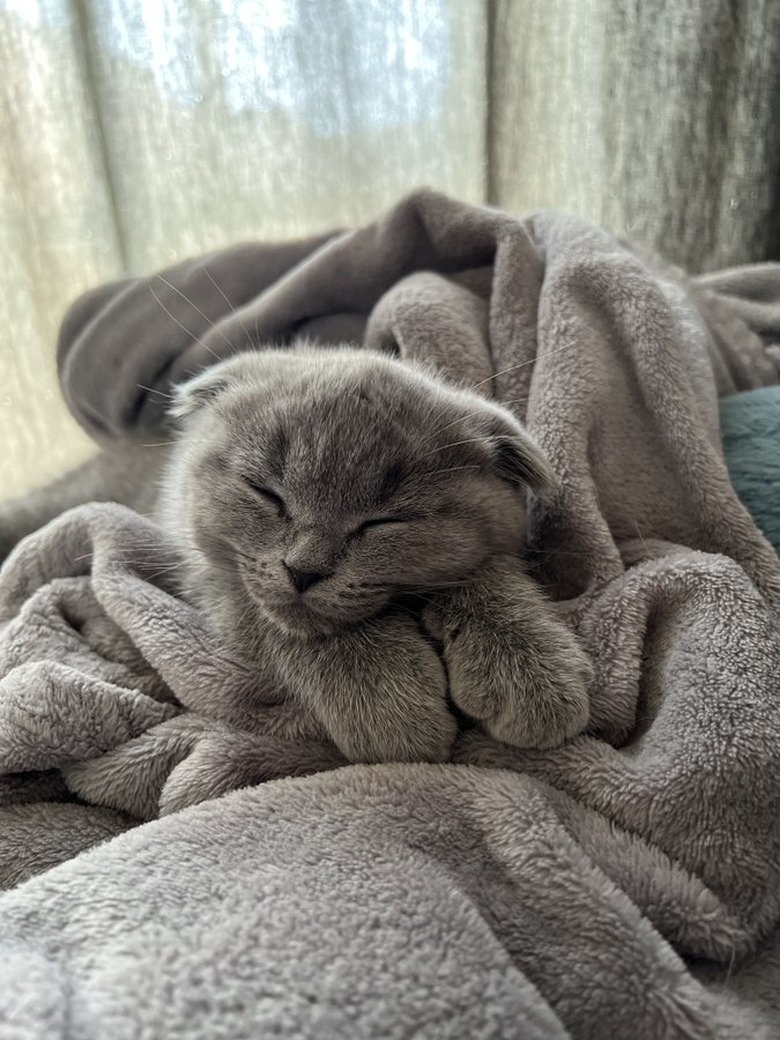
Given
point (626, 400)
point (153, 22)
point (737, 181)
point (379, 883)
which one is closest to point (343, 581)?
point (379, 883)

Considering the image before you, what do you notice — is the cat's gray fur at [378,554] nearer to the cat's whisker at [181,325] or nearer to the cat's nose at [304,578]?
the cat's nose at [304,578]

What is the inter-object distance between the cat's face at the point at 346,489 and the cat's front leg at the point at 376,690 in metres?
0.03

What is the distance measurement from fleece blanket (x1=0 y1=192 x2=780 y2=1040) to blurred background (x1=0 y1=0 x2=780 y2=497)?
374 millimetres

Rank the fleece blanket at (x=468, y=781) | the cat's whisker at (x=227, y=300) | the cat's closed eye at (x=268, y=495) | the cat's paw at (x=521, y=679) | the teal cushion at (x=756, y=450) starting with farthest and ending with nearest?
the cat's whisker at (x=227, y=300) → the teal cushion at (x=756, y=450) → the cat's closed eye at (x=268, y=495) → the cat's paw at (x=521, y=679) → the fleece blanket at (x=468, y=781)

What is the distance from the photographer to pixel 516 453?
2.61 feet

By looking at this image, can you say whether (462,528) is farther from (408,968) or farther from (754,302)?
(754,302)

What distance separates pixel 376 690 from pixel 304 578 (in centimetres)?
12

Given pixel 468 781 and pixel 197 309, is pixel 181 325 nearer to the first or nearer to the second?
pixel 197 309

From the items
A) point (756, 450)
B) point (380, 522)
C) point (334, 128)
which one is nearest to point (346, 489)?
point (380, 522)

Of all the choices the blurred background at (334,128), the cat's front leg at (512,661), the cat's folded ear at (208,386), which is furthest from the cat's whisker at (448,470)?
the blurred background at (334,128)

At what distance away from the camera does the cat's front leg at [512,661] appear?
638 millimetres

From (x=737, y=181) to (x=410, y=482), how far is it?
1138mm

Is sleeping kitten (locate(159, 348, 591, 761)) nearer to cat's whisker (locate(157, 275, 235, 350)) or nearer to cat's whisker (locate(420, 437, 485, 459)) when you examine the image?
cat's whisker (locate(420, 437, 485, 459))

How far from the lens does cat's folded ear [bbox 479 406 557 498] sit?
30.7 inches
